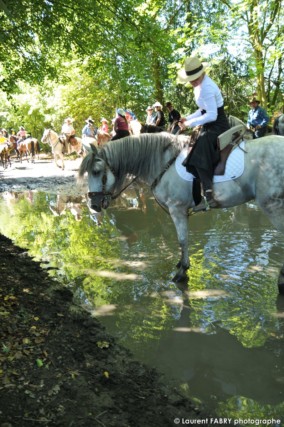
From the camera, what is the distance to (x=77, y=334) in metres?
3.96

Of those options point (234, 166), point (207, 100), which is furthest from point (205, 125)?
point (234, 166)

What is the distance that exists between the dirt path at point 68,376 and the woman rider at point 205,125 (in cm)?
248

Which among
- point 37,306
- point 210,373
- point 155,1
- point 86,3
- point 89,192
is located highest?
point 155,1

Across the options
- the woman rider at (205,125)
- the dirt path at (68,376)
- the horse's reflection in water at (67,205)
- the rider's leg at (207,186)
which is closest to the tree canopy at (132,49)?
the woman rider at (205,125)

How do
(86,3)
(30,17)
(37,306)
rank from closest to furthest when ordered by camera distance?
1. (37,306)
2. (86,3)
3. (30,17)

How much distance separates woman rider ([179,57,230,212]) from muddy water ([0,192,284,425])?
1.40 m

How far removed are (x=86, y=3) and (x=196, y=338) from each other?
9.46 metres

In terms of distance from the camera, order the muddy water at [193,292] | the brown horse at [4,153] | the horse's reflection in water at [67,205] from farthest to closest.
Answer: the brown horse at [4,153], the horse's reflection in water at [67,205], the muddy water at [193,292]

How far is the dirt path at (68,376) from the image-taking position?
2.71 meters

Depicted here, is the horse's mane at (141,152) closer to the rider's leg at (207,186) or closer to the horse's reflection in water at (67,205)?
the rider's leg at (207,186)

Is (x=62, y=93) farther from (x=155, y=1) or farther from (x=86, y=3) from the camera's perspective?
(x=86, y=3)

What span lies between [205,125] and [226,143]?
0.44m

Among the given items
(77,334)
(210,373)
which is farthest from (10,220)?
(210,373)

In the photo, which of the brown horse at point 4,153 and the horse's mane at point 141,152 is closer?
the horse's mane at point 141,152
